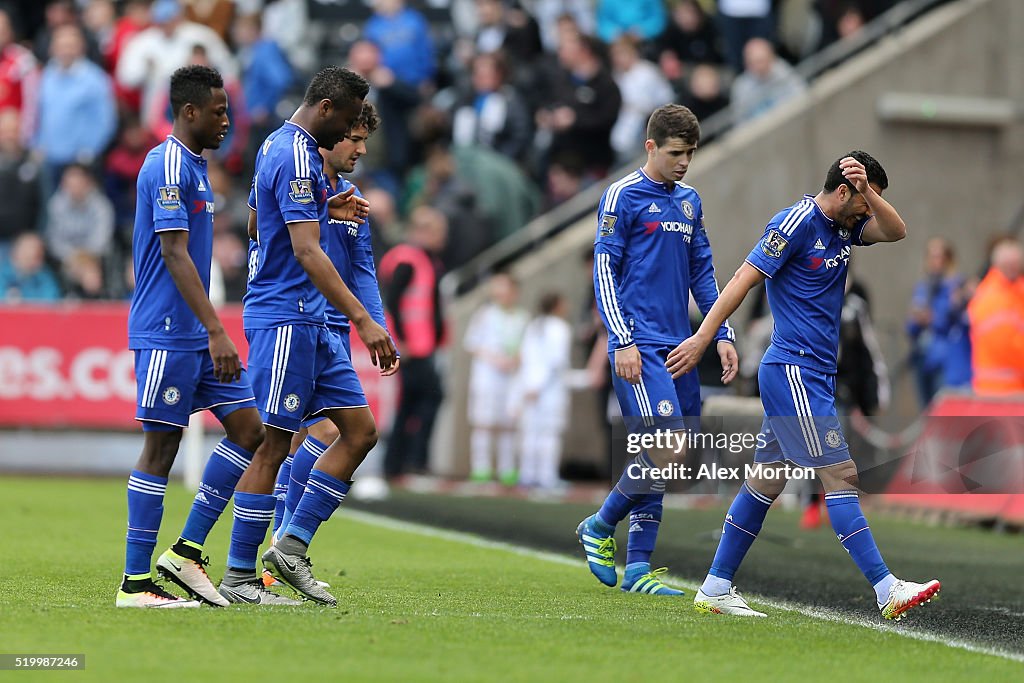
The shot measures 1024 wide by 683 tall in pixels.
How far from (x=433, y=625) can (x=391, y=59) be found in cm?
1546

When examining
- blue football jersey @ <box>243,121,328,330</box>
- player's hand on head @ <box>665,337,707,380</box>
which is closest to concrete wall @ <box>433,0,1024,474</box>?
player's hand on head @ <box>665,337,707,380</box>

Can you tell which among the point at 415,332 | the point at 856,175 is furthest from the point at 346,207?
the point at 415,332

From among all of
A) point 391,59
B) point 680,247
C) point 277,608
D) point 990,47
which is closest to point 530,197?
point 391,59

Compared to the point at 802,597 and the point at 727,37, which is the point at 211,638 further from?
the point at 727,37

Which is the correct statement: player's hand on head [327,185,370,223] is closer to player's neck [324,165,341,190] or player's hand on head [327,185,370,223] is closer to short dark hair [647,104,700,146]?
player's neck [324,165,341,190]

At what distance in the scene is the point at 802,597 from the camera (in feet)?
33.1

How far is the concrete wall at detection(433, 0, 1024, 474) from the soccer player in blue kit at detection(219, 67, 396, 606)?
42.5 ft

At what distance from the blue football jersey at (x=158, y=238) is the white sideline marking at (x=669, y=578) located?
139 inches

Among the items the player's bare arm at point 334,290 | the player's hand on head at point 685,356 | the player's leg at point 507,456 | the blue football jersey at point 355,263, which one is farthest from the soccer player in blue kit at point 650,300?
the player's leg at point 507,456

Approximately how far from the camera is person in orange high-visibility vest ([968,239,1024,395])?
52.6ft

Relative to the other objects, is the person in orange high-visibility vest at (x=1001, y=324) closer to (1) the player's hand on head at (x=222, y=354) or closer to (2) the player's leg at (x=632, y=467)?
(2) the player's leg at (x=632, y=467)

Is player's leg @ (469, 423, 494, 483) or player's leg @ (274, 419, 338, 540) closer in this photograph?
player's leg @ (274, 419, 338, 540)

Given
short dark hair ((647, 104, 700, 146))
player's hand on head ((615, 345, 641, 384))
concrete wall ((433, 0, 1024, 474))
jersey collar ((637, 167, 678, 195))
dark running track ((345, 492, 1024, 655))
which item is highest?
concrete wall ((433, 0, 1024, 474))

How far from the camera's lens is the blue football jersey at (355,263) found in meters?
9.17
